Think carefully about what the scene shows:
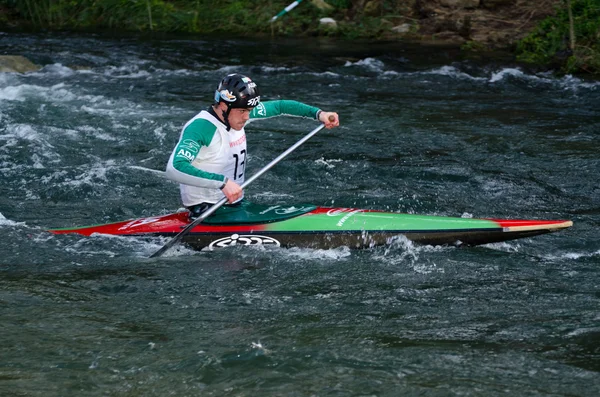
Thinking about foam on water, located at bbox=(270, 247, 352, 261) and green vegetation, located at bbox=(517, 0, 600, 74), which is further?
green vegetation, located at bbox=(517, 0, 600, 74)

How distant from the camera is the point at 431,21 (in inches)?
598

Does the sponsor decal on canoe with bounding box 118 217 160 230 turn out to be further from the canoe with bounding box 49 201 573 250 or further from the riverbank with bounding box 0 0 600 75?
the riverbank with bounding box 0 0 600 75

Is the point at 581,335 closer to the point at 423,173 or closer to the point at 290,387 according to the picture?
the point at 290,387

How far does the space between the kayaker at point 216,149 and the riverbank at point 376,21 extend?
25.3 ft

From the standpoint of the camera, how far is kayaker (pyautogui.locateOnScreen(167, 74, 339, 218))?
5.61m

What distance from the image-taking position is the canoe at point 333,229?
235 inches

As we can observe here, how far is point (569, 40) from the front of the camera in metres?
12.7

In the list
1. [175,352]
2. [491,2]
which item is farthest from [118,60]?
Answer: [175,352]

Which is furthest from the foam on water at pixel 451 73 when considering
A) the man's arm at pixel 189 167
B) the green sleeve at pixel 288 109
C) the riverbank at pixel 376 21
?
the man's arm at pixel 189 167

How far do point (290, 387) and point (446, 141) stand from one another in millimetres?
5786

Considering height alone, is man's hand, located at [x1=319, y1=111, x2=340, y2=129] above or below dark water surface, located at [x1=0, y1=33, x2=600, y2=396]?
above

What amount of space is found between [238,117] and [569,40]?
8273mm

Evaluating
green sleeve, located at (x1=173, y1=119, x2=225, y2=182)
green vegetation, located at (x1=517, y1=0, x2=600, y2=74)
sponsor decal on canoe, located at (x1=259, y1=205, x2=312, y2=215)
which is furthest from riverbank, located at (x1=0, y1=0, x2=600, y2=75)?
green sleeve, located at (x1=173, y1=119, x2=225, y2=182)

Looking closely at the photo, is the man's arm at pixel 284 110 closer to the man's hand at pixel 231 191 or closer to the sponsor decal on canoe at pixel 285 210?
the sponsor decal on canoe at pixel 285 210
